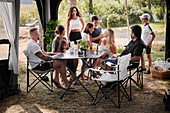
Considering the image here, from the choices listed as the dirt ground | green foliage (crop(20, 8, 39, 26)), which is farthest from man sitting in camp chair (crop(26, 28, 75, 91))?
green foliage (crop(20, 8, 39, 26))

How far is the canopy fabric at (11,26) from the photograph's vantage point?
16.6 feet

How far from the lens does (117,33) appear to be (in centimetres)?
1299

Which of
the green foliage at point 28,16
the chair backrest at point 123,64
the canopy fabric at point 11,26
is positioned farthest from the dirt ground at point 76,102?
the green foliage at point 28,16

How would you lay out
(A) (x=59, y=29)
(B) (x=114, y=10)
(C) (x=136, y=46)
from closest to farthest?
(C) (x=136, y=46)
(A) (x=59, y=29)
(B) (x=114, y=10)

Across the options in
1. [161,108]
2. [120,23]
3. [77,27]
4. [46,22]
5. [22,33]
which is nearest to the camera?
[161,108]

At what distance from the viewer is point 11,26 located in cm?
519

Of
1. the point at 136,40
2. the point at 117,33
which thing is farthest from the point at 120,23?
the point at 136,40

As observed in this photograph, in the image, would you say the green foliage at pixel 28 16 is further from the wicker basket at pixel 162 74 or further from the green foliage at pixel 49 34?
the wicker basket at pixel 162 74

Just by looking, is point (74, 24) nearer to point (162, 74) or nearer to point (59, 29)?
point (59, 29)

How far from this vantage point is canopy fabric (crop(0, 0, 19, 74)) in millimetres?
5074

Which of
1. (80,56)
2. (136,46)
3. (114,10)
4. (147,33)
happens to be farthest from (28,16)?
(136,46)

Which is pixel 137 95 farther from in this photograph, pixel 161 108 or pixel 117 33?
pixel 117 33

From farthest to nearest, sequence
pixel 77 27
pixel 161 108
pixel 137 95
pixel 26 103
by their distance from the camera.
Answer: pixel 77 27 → pixel 137 95 → pixel 26 103 → pixel 161 108

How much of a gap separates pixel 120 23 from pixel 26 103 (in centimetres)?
906
